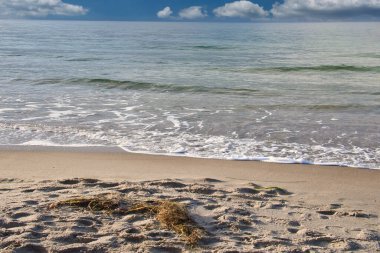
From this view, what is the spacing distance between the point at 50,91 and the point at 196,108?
607 cm

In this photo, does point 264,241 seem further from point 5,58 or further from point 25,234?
point 5,58

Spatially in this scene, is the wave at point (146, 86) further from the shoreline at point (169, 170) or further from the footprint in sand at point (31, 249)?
the footprint in sand at point (31, 249)

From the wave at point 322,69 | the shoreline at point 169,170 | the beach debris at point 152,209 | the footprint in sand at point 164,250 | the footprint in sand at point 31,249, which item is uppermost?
the footprint in sand at point 31,249

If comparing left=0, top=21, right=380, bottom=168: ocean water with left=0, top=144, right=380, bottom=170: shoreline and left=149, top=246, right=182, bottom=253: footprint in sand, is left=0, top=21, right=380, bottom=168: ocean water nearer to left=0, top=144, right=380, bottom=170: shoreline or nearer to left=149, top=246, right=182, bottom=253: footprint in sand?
left=0, top=144, right=380, bottom=170: shoreline

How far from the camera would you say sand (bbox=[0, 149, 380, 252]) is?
170 inches

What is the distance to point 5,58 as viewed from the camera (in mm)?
29891

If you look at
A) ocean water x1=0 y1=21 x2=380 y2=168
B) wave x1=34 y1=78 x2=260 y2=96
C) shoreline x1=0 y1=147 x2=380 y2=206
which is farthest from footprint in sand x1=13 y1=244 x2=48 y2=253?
wave x1=34 y1=78 x2=260 y2=96

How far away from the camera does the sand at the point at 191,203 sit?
4.31 metres

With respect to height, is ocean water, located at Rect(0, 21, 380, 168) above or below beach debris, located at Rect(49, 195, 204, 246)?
below

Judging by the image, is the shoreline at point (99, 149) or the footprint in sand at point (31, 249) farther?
the shoreline at point (99, 149)

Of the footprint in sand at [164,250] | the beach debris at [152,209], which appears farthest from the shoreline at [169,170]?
the footprint in sand at [164,250]

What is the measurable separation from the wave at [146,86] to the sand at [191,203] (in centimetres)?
960

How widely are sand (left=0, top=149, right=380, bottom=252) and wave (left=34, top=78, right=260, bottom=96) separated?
9.60 meters

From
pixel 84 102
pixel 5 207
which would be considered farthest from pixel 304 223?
pixel 84 102
